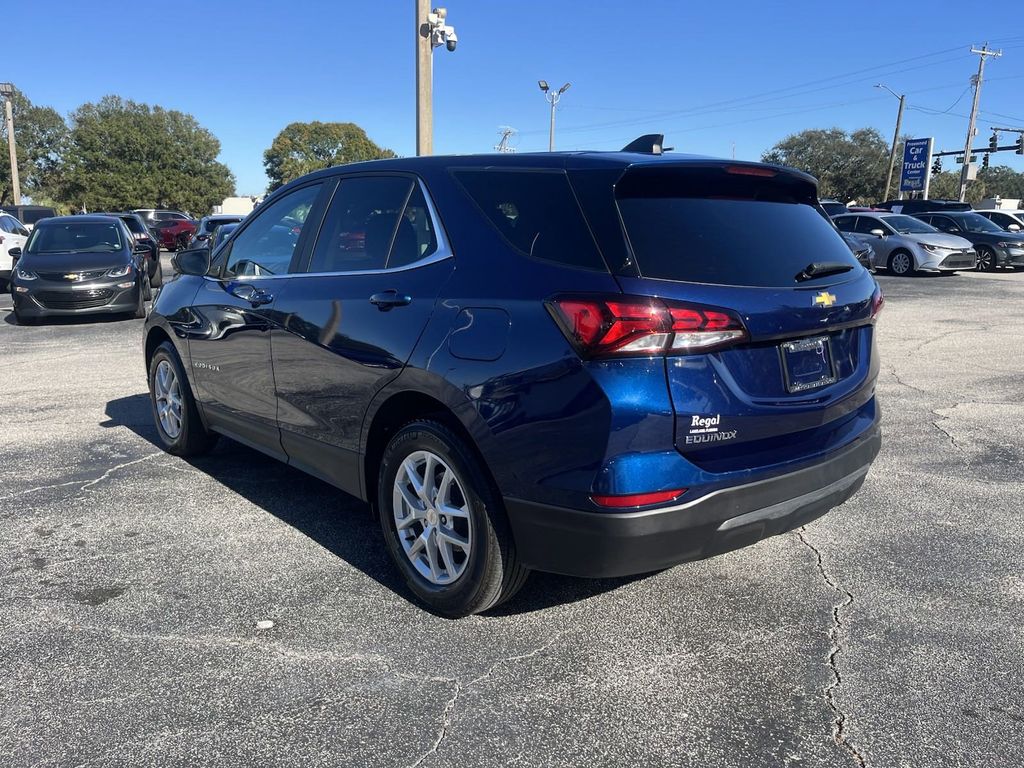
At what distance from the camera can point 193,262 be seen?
5.05 m

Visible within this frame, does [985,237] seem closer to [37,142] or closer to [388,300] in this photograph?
[388,300]

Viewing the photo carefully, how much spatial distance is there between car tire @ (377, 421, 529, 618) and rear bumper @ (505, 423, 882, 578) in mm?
146

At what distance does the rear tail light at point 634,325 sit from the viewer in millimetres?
2633

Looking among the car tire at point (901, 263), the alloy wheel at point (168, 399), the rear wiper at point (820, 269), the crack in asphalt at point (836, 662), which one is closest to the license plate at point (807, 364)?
the rear wiper at point (820, 269)

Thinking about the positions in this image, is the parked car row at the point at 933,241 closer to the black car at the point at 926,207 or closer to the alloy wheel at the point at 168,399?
the black car at the point at 926,207

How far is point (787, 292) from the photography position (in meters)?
2.96

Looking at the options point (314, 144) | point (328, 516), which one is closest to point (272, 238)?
point (328, 516)

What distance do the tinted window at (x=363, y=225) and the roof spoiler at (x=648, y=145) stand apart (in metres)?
0.95

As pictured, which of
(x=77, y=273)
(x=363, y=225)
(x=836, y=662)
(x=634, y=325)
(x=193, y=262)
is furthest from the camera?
(x=77, y=273)

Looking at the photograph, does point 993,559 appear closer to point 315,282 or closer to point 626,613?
point 626,613

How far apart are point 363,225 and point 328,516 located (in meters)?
1.57

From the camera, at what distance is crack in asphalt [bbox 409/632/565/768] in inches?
98.3

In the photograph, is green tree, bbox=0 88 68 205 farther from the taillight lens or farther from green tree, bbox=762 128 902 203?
the taillight lens

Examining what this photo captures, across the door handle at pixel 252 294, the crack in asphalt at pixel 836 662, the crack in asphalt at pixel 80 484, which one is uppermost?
the door handle at pixel 252 294
